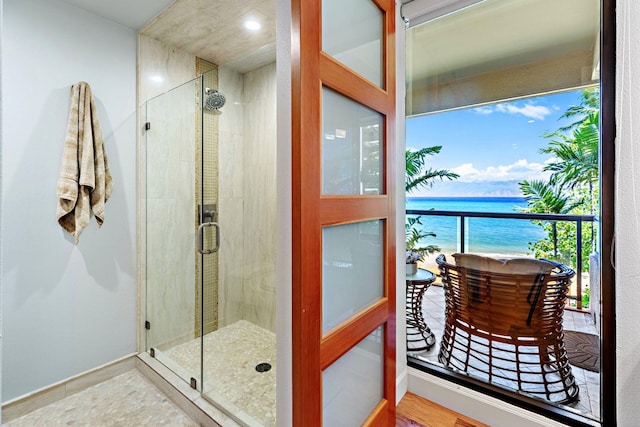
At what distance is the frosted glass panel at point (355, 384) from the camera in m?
1.26

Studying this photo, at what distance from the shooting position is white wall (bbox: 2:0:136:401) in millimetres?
1821

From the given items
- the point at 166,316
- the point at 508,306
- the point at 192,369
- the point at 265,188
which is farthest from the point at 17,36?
the point at 508,306

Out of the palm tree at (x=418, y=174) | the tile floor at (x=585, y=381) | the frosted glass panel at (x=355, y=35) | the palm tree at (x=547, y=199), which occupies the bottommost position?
the tile floor at (x=585, y=381)

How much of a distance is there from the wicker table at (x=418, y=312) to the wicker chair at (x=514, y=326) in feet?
0.74

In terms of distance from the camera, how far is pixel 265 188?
2596 mm

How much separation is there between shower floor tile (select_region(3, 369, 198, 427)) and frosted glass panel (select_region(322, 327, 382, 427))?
99 cm

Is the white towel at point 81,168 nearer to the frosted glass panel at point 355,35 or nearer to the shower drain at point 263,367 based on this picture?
the shower drain at point 263,367

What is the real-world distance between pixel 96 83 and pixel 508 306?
3.00 meters

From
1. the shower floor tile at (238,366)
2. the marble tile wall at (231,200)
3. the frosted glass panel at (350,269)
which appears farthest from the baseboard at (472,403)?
the marble tile wall at (231,200)

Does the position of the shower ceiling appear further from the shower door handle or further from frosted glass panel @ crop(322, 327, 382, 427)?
frosted glass panel @ crop(322, 327, 382, 427)

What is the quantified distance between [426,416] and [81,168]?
8.52 feet

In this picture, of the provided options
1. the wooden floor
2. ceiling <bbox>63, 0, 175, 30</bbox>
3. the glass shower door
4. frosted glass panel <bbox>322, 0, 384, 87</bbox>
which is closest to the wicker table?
the wooden floor

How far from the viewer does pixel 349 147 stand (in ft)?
4.38

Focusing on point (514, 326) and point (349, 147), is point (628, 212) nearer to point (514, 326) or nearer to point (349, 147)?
point (514, 326)
